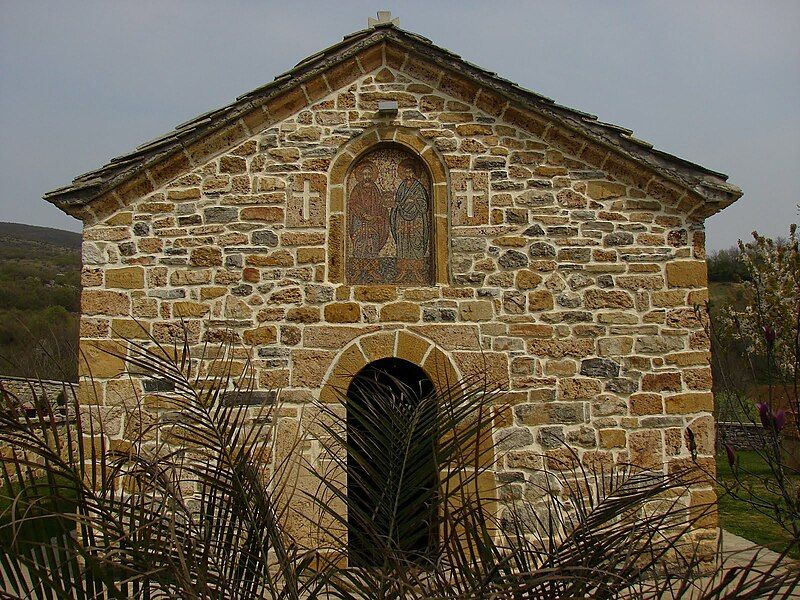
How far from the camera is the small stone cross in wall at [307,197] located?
22.0ft

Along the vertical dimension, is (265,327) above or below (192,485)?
above

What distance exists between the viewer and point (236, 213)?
6695 mm

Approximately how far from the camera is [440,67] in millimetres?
6867

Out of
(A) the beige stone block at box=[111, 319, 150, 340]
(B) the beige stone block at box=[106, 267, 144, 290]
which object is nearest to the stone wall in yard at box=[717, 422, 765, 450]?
(A) the beige stone block at box=[111, 319, 150, 340]

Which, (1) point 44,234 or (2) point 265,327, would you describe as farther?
(1) point 44,234

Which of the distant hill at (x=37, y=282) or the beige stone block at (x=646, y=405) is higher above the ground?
the distant hill at (x=37, y=282)

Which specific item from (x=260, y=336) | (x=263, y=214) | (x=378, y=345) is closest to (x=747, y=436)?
(x=378, y=345)

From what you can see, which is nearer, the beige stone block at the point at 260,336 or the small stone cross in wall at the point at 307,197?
the beige stone block at the point at 260,336

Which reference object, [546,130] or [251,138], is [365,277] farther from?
[546,130]

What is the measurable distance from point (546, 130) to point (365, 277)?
2343mm

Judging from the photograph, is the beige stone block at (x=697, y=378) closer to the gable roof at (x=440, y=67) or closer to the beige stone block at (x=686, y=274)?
the beige stone block at (x=686, y=274)

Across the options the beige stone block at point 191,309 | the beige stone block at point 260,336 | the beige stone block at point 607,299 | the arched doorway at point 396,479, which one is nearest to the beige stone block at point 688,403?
the beige stone block at point 607,299

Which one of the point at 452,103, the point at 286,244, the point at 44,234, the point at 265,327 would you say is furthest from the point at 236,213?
the point at 44,234

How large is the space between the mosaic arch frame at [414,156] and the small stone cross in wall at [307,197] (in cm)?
19
